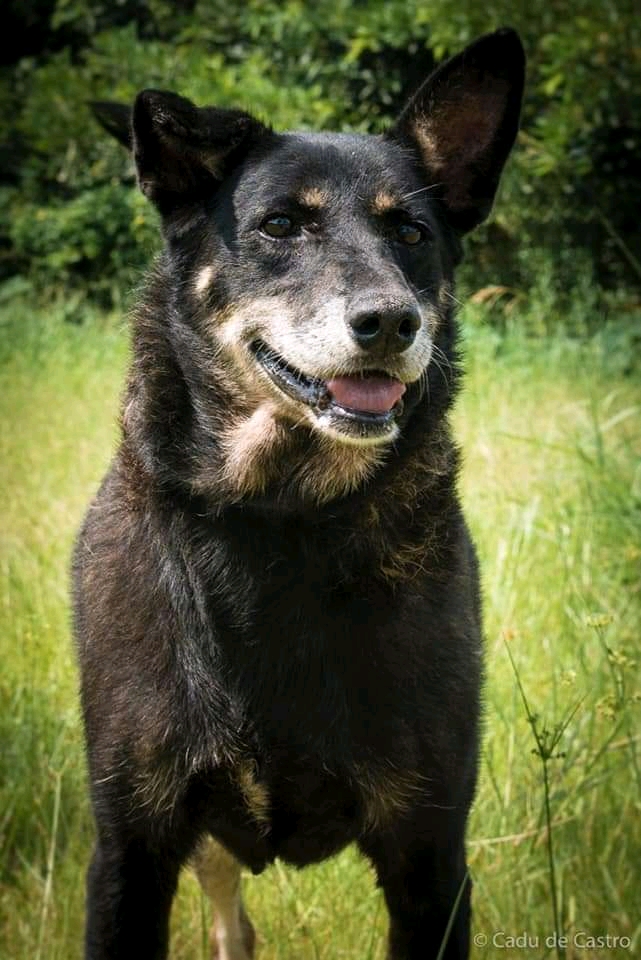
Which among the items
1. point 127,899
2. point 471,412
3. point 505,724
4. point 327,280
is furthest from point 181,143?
point 471,412

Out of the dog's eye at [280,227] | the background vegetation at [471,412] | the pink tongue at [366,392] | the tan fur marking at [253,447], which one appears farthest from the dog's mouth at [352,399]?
the background vegetation at [471,412]

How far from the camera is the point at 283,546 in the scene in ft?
9.36

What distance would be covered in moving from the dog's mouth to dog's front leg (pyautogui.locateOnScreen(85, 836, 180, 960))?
3.30 ft

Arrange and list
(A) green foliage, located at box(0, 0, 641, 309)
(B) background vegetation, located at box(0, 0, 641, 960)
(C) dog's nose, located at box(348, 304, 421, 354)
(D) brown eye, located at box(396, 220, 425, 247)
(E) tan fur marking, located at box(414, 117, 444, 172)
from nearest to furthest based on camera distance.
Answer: (C) dog's nose, located at box(348, 304, 421, 354), (D) brown eye, located at box(396, 220, 425, 247), (E) tan fur marking, located at box(414, 117, 444, 172), (B) background vegetation, located at box(0, 0, 641, 960), (A) green foliage, located at box(0, 0, 641, 309)

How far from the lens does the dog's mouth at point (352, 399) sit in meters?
2.73

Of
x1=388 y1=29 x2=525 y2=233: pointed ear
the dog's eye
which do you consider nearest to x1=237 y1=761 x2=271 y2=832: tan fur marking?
the dog's eye

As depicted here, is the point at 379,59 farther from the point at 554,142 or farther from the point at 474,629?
the point at 474,629

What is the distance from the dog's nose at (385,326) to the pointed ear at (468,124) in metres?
0.71

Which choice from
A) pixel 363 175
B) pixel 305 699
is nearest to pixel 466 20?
pixel 363 175

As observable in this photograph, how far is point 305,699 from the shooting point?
271cm

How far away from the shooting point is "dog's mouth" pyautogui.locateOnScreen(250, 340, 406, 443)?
2727mm

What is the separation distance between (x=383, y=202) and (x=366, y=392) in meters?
0.49

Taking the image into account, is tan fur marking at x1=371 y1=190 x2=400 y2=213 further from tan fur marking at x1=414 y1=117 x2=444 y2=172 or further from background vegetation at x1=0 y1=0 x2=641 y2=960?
background vegetation at x1=0 y1=0 x2=641 y2=960

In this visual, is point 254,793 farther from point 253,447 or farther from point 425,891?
point 253,447
